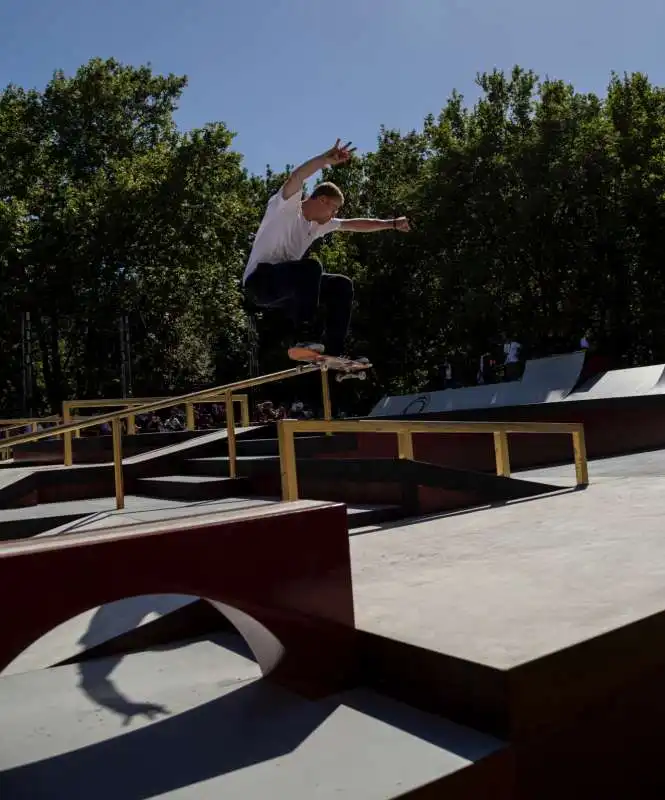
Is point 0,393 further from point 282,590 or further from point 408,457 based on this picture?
point 282,590

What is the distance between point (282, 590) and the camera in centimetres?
261

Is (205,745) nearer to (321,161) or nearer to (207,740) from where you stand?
(207,740)

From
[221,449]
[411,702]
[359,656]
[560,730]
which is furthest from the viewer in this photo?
[221,449]

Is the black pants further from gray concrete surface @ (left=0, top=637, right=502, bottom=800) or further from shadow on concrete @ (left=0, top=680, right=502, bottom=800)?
shadow on concrete @ (left=0, top=680, right=502, bottom=800)

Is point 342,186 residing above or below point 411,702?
above

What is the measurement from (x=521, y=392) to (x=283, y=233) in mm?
11514

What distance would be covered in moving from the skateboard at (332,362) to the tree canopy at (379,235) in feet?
74.4

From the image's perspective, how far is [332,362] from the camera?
6.04m

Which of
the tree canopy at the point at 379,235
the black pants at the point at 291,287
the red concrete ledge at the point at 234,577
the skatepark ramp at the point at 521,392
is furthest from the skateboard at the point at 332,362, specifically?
the tree canopy at the point at 379,235

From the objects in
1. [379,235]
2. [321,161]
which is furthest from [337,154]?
[379,235]

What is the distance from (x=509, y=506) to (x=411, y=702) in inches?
142

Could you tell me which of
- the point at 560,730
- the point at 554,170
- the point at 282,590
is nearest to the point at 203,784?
the point at 282,590

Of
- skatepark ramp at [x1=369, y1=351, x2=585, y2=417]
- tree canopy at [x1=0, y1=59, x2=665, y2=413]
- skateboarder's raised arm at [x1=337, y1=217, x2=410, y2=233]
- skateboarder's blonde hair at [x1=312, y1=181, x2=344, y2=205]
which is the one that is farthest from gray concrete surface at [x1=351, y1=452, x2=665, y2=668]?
tree canopy at [x1=0, y1=59, x2=665, y2=413]

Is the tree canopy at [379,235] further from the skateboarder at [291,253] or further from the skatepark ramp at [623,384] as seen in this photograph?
the skateboarder at [291,253]
